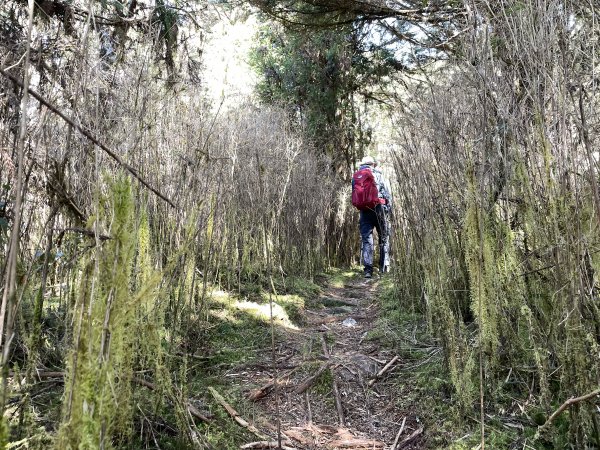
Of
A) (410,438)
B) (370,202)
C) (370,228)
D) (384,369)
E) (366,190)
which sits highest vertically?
(366,190)

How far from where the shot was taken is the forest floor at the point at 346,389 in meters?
1.89

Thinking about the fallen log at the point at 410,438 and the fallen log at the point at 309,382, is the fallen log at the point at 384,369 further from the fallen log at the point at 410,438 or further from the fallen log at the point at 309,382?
the fallen log at the point at 410,438

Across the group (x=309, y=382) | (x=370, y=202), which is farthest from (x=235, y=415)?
(x=370, y=202)

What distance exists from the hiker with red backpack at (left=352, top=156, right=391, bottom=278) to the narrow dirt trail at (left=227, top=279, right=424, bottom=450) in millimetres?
2699

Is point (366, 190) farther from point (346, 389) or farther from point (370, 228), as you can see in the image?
point (346, 389)

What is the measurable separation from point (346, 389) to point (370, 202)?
3.62m

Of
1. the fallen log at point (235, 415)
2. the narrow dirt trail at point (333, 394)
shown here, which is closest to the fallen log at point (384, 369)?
the narrow dirt trail at point (333, 394)

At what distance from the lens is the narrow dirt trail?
191 centimetres

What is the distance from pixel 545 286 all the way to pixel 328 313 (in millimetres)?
2494

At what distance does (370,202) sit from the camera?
572 cm

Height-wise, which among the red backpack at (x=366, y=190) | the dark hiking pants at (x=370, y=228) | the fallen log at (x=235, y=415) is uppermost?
the red backpack at (x=366, y=190)

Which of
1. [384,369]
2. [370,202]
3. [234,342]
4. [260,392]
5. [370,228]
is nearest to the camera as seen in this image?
[260,392]

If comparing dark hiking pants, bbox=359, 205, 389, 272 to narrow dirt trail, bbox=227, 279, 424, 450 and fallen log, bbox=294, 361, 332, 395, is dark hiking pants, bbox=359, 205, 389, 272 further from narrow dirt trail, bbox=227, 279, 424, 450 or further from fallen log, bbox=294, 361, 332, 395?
fallen log, bbox=294, 361, 332, 395

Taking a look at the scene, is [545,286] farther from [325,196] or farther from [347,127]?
[347,127]
